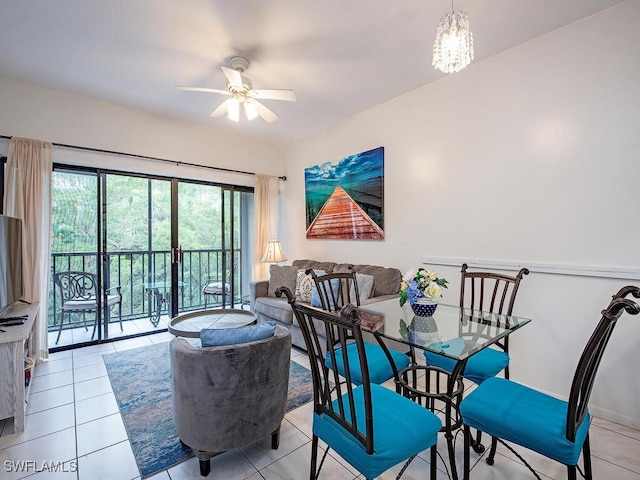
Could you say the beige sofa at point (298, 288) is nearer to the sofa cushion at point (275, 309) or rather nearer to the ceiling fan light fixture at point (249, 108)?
the sofa cushion at point (275, 309)

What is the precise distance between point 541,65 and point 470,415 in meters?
2.57

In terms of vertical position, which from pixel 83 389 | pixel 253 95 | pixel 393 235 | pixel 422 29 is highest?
pixel 422 29

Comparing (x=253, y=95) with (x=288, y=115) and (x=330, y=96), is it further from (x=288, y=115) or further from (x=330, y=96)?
(x=288, y=115)

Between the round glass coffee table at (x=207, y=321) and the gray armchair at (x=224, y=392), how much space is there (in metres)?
0.81

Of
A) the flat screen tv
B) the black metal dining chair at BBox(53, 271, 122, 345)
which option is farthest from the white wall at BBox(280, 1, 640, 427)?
the black metal dining chair at BBox(53, 271, 122, 345)

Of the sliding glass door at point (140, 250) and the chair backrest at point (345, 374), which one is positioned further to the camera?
the sliding glass door at point (140, 250)

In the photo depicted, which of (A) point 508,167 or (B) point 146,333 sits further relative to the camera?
(B) point 146,333

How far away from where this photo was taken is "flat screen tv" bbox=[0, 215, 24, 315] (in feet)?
7.74

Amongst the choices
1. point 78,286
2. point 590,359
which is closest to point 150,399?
point 78,286

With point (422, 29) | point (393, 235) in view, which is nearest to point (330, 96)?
point (422, 29)

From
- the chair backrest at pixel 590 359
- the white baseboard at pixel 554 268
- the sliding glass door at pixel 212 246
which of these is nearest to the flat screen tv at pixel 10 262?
the sliding glass door at pixel 212 246

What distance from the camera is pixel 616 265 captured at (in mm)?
2080

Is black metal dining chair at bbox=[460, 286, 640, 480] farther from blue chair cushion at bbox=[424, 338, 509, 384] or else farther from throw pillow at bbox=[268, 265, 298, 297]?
throw pillow at bbox=[268, 265, 298, 297]

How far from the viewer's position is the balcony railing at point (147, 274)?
365cm
